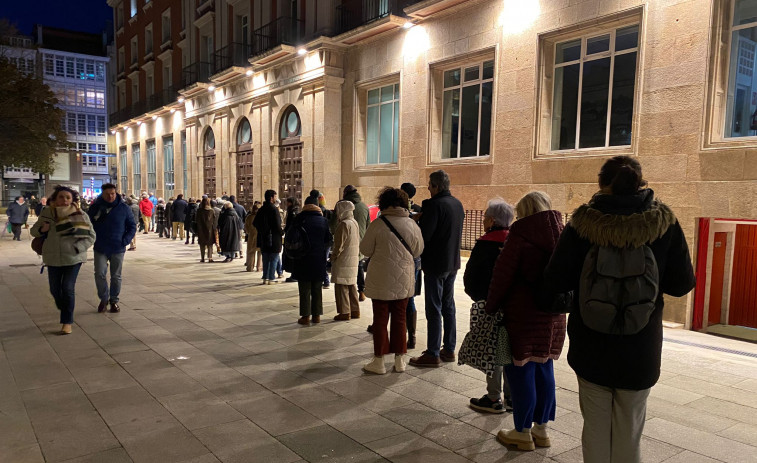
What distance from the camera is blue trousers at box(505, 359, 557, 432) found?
3.53m

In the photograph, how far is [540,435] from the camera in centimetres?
367

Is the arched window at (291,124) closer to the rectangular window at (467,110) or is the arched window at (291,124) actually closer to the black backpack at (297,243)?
the rectangular window at (467,110)

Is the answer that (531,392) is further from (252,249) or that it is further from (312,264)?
(252,249)

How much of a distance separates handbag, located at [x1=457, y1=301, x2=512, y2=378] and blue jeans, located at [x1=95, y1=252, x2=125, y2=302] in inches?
227

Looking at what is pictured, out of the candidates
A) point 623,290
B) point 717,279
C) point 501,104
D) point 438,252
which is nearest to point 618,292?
point 623,290

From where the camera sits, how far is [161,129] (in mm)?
30812

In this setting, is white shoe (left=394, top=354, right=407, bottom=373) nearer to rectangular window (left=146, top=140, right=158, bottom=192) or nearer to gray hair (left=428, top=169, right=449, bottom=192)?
gray hair (left=428, top=169, right=449, bottom=192)

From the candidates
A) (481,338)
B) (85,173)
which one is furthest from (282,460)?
(85,173)

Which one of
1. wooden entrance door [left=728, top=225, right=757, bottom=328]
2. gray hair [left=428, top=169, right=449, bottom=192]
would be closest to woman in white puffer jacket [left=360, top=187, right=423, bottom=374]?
gray hair [left=428, top=169, right=449, bottom=192]

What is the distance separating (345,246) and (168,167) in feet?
87.8

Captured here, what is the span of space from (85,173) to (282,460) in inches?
2764

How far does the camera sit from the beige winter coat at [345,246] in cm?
700

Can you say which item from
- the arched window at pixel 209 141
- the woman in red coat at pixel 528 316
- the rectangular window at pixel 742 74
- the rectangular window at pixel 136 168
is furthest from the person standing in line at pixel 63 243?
the rectangular window at pixel 136 168

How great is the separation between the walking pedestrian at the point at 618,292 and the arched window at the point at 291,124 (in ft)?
56.0
